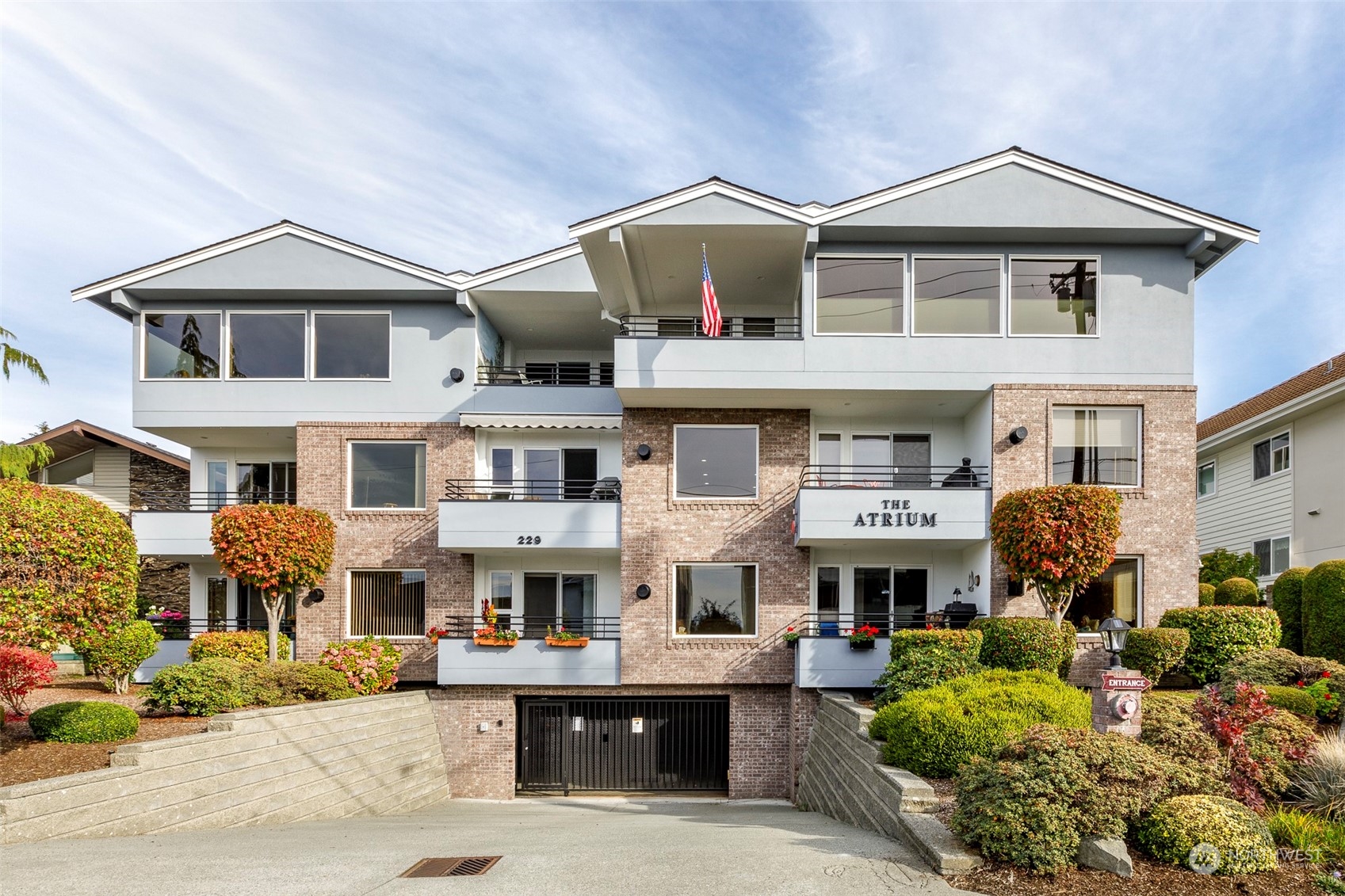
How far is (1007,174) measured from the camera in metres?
16.8

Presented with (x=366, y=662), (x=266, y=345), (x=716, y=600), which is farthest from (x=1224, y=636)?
(x=266, y=345)

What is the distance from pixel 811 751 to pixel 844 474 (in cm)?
594

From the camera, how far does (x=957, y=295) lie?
56.7 ft

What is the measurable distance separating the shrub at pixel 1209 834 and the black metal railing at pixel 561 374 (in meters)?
15.7

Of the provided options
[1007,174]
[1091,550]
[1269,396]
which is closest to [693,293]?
[1007,174]

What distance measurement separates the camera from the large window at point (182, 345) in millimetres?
19422

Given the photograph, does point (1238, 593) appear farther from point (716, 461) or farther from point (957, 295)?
point (716, 461)

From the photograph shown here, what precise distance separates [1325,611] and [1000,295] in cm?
887

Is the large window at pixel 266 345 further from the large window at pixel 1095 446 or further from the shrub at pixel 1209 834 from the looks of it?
the shrub at pixel 1209 834

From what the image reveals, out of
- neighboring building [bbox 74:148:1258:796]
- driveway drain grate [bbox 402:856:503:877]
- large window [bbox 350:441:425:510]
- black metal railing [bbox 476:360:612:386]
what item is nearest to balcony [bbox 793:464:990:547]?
neighboring building [bbox 74:148:1258:796]

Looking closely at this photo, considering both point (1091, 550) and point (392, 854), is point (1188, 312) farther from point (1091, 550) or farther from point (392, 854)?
point (392, 854)

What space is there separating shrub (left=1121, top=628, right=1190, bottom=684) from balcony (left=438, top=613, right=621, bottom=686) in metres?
9.89

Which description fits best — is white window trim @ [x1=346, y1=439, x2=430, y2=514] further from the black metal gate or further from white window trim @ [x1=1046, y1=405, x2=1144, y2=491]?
white window trim @ [x1=1046, y1=405, x2=1144, y2=491]

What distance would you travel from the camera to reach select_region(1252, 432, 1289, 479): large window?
75.0 ft
